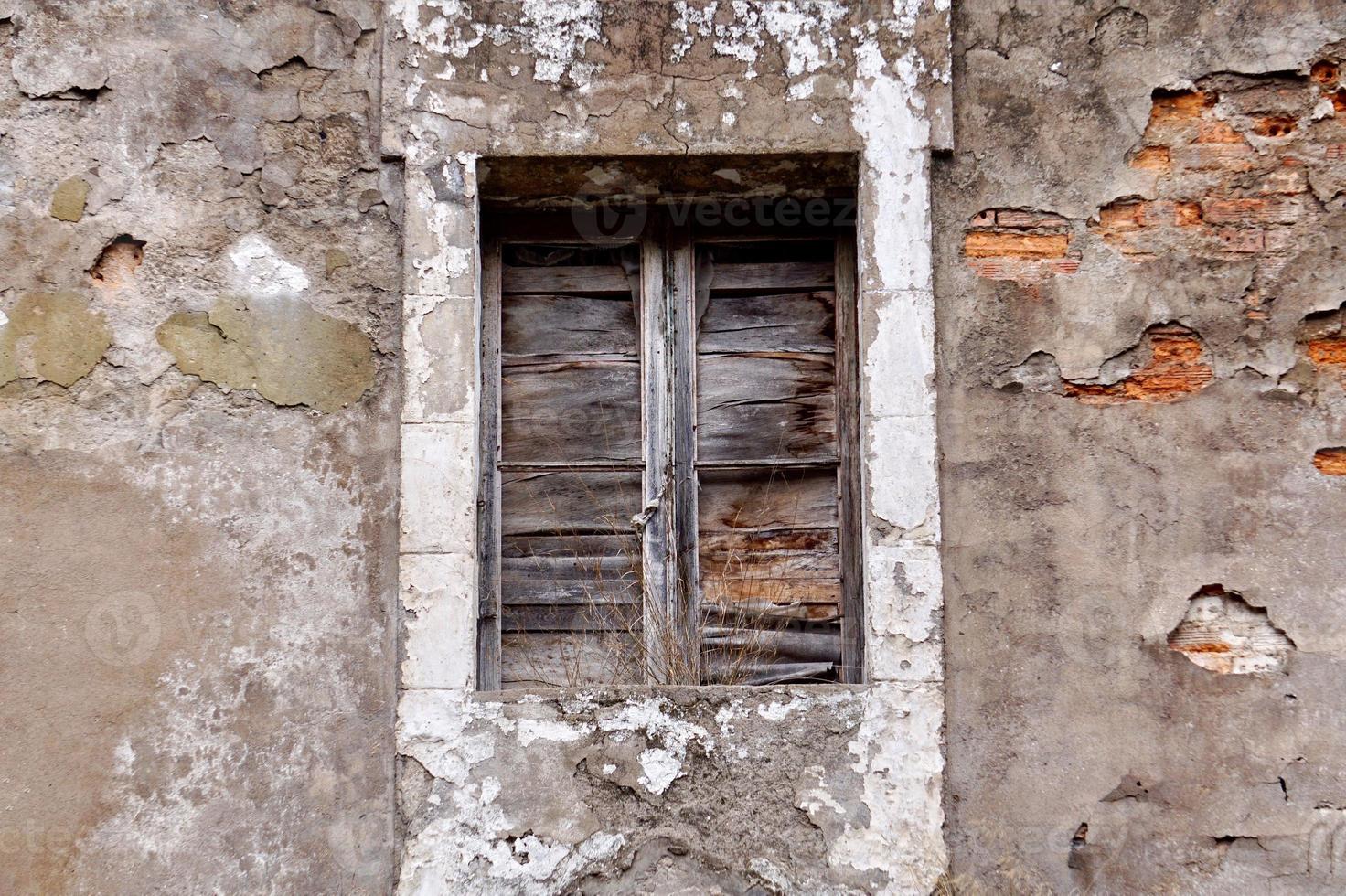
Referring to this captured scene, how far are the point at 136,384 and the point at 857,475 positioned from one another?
6.22ft

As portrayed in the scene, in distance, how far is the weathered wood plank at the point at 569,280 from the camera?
10.1ft

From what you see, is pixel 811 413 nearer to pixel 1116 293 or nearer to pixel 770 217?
pixel 770 217

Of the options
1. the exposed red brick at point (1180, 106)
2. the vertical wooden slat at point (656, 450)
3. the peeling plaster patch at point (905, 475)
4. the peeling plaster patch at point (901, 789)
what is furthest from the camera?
the vertical wooden slat at point (656, 450)

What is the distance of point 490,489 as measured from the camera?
9.75 ft

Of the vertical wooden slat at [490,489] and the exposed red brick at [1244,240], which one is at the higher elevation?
the exposed red brick at [1244,240]

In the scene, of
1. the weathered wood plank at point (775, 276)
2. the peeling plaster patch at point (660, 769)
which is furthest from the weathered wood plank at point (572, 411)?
the peeling plaster patch at point (660, 769)

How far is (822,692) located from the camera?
266 cm

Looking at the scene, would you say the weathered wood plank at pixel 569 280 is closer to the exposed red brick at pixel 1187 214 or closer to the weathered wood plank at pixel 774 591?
the weathered wood plank at pixel 774 591

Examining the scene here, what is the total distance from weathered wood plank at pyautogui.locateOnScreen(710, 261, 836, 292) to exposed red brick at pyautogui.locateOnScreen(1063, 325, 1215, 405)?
2.48ft

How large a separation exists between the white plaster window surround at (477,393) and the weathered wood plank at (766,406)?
282 mm

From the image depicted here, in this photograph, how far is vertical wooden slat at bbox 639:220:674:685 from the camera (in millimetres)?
2887

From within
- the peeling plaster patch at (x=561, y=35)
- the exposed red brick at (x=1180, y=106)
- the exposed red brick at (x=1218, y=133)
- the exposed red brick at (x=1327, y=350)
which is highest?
the peeling plaster patch at (x=561, y=35)

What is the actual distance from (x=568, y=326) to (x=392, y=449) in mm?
644

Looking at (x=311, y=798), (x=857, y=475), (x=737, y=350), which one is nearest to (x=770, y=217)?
(x=737, y=350)
